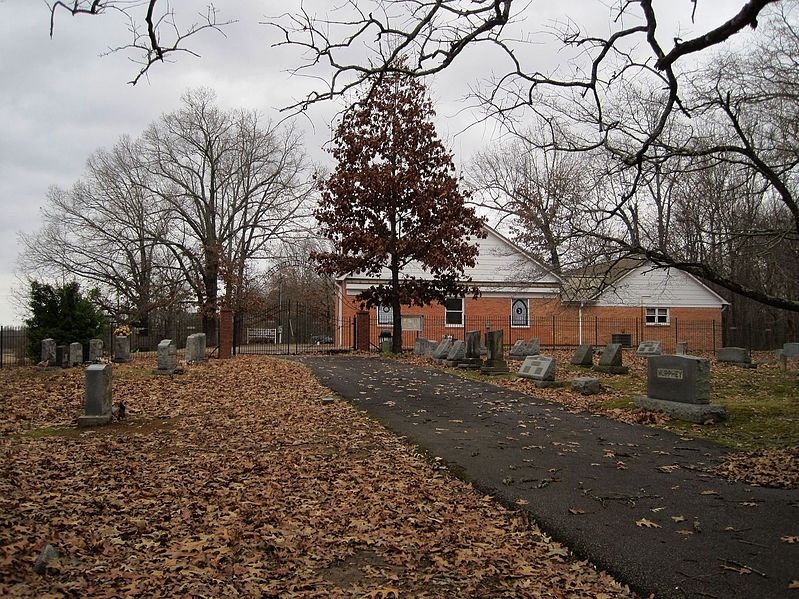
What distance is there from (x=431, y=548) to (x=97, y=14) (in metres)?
4.98

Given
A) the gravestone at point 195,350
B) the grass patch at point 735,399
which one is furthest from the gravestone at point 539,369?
the gravestone at point 195,350

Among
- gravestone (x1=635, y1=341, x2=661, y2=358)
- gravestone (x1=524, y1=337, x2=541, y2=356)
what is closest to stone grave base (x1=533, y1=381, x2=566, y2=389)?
gravestone (x1=524, y1=337, x2=541, y2=356)

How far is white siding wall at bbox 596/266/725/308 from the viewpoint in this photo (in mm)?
35500

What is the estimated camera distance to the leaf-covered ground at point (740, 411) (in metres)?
7.30

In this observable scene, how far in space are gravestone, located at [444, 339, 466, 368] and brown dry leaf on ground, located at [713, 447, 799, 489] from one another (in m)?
12.9

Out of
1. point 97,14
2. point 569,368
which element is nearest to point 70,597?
point 97,14

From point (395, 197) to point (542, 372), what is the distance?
1228 cm

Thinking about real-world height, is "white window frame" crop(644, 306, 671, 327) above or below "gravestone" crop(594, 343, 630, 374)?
above

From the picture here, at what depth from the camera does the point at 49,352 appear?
21.9m

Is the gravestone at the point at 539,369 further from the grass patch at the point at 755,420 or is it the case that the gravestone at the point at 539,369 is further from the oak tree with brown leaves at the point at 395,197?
the oak tree with brown leaves at the point at 395,197

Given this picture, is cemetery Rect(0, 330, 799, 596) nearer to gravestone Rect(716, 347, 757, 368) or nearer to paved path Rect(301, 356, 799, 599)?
paved path Rect(301, 356, 799, 599)

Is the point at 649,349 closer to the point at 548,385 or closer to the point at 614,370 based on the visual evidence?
the point at 614,370

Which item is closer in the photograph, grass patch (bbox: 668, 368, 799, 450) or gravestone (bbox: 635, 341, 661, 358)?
grass patch (bbox: 668, 368, 799, 450)

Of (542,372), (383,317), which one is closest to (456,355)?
(542,372)
